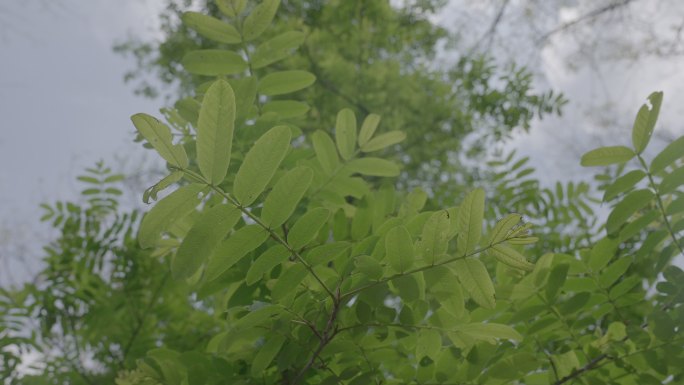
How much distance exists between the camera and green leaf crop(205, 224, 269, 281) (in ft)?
2.31

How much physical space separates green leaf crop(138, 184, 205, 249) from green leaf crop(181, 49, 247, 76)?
50cm

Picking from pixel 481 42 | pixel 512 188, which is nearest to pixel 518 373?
pixel 512 188

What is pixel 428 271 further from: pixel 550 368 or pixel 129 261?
pixel 129 261

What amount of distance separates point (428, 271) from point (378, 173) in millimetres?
444

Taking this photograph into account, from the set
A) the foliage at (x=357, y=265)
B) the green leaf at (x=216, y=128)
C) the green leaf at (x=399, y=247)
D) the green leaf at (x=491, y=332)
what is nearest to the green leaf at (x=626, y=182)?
the foliage at (x=357, y=265)

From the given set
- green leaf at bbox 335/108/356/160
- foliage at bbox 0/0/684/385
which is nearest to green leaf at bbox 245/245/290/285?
foliage at bbox 0/0/684/385

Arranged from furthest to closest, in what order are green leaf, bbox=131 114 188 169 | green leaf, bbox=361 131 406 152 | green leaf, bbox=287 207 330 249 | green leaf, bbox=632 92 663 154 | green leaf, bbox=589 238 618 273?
green leaf, bbox=361 131 406 152 → green leaf, bbox=589 238 618 273 → green leaf, bbox=632 92 663 154 → green leaf, bbox=287 207 330 249 → green leaf, bbox=131 114 188 169

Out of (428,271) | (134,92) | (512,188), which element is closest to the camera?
(428,271)

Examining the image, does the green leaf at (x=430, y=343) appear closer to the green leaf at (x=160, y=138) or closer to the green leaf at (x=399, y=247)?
the green leaf at (x=399, y=247)

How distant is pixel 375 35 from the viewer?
3898 mm

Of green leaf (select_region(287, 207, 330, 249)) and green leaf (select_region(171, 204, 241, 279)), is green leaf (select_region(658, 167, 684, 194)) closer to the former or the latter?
green leaf (select_region(287, 207, 330, 249))

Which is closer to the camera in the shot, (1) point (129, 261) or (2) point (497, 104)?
(1) point (129, 261)

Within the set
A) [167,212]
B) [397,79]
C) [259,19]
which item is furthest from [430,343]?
[397,79]

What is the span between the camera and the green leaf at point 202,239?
2.13ft
